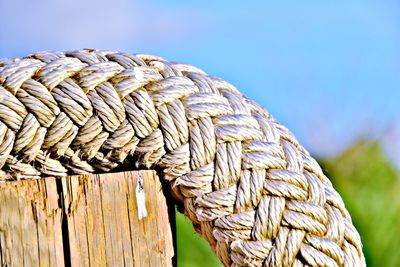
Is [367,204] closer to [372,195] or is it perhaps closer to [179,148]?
[372,195]

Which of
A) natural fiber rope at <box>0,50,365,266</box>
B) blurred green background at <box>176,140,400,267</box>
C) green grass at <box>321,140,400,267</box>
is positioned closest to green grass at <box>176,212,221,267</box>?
blurred green background at <box>176,140,400,267</box>

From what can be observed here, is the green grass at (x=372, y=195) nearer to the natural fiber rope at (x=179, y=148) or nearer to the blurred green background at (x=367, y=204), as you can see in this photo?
the blurred green background at (x=367, y=204)

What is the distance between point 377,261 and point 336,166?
2.18 ft

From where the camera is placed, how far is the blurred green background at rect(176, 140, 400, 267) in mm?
4949

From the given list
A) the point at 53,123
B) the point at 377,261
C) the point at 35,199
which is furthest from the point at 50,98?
the point at 377,261

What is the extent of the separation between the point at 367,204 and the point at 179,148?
354cm

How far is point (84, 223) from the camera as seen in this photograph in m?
1.87

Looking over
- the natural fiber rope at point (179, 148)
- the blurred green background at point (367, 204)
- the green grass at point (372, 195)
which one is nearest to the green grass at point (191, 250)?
the blurred green background at point (367, 204)

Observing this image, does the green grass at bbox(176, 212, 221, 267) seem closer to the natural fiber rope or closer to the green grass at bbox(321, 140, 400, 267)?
the green grass at bbox(321, 140, 400, 267)

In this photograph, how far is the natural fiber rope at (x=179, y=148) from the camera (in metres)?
1.89

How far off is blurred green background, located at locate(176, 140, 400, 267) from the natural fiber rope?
9.74 ft

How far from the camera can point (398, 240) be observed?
17.6 feet

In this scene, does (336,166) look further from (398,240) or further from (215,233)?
(215,233)

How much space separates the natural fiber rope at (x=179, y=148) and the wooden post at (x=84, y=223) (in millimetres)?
52
